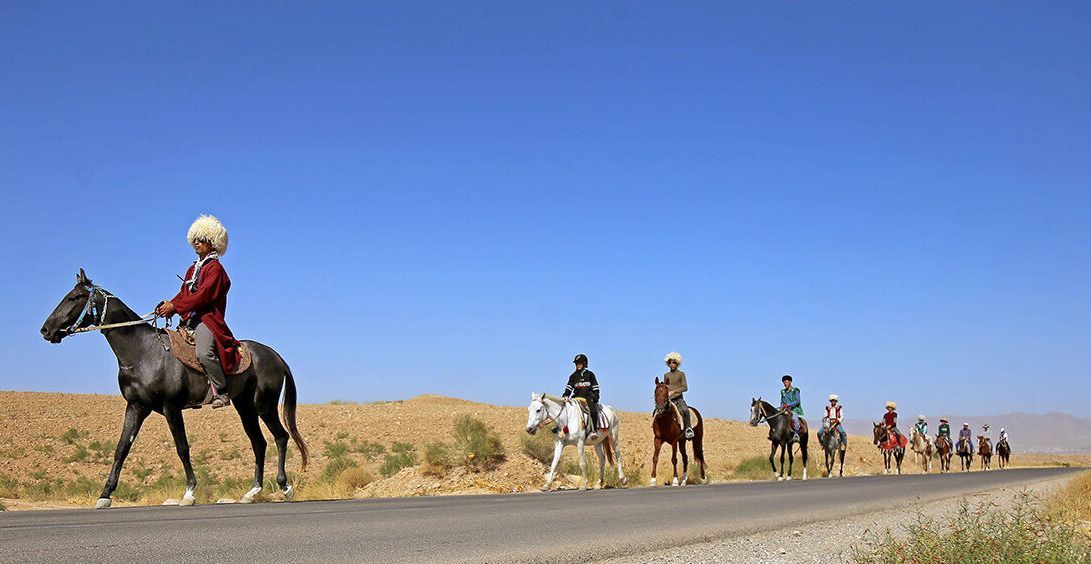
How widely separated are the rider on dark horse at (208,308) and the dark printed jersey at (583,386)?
32.0ft

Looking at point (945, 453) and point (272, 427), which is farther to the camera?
point (945, 453)

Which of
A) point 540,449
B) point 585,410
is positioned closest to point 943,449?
point 540,449

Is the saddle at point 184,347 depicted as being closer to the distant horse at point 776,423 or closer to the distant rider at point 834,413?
the distant horse at point 776,423

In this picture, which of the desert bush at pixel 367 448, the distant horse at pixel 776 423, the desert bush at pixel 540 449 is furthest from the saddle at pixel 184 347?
the desert bush at pixel 367 448

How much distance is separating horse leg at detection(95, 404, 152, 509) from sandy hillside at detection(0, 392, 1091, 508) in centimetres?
264

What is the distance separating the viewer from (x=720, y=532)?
36.3 feet

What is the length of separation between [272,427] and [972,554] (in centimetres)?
998

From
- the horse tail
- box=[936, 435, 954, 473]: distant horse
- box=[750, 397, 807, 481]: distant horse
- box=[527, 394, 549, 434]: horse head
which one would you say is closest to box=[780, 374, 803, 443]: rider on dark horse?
box=[750, 397, 807, 481]: distant horse

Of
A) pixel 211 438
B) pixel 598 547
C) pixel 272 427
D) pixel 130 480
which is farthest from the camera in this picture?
pixel 211 438

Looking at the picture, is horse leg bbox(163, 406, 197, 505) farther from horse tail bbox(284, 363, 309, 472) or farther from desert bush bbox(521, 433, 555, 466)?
desert bush bbox(521, 433, 555, 466)

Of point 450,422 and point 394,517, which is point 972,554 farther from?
point 450,422

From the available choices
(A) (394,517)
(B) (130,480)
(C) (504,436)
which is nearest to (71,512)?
(A) (394,517)

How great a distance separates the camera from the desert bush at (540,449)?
27.8 m

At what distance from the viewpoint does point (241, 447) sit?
136 ft
